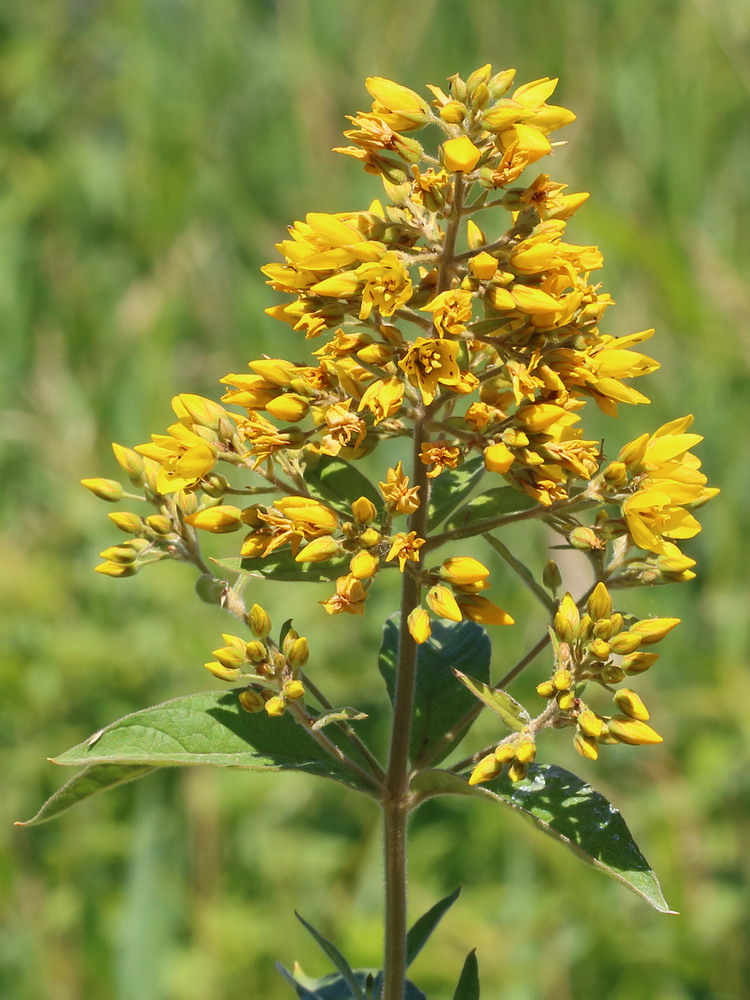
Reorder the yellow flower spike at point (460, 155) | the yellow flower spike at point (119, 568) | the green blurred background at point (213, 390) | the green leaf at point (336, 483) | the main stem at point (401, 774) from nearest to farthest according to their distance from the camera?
1. the yellow flower spike at point (460, 155)
2. the main stem at point (401, 774)
3. the green leaf at point (336, 483)
4. the yellow flower spike at point (119, 568)
5. the green blurred background at point (213, 390)

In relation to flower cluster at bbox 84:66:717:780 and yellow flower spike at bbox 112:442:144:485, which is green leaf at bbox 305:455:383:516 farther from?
yellow flower spike at bbox 112:442:144:485

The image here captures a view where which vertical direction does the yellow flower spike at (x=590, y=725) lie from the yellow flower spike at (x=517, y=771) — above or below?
above

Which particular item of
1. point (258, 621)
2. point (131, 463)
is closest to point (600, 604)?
point (258, 621)

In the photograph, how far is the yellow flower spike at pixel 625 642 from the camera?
A: 1.89 metres

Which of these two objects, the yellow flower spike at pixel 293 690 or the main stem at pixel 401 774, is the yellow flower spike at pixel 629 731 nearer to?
the main stem at pixel 401 774

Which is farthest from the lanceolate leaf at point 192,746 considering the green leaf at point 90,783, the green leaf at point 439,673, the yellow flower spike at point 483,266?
the yellow flower spike at point 483,266

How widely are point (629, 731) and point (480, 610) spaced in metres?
0.32

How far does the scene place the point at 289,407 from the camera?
1.94 m

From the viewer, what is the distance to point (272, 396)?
1992mm

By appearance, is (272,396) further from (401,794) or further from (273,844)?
(273,844)

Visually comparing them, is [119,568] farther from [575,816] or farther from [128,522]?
[575,816]

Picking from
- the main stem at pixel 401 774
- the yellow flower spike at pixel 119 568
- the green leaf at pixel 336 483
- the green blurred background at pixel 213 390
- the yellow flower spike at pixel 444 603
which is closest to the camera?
the yellow flower spike at pixel 444 603

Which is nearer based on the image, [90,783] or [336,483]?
[90,783]

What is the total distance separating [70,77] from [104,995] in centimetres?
664
